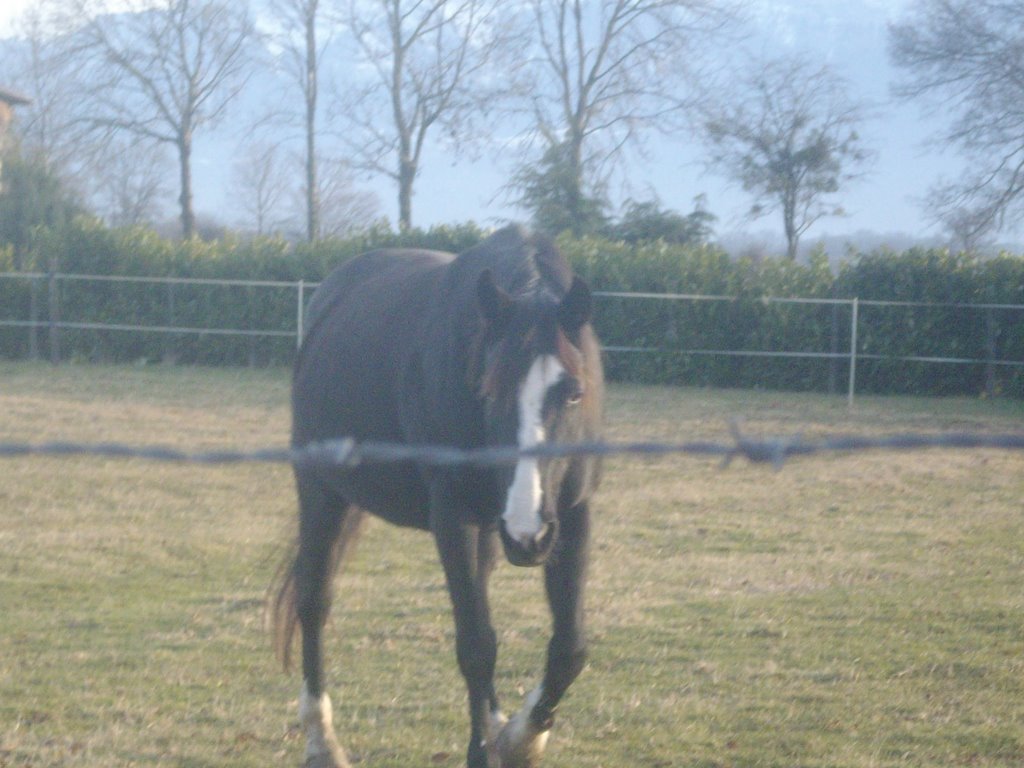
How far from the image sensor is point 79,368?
17.5 m

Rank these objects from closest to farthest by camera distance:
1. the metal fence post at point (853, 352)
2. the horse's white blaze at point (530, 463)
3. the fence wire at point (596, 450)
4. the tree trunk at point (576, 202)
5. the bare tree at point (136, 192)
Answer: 1. the fence wire at point (596, 450)
2. the horse's white blaze at point (530, 463)
3. the metal fence post at point (853, 352)
4. the tree trunk at point (576, 202)
5. the bare tree at point (136, 192)

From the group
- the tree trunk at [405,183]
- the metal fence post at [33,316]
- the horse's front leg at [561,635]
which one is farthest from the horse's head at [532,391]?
the tree trunk at [405,183]

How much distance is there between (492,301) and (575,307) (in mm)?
219

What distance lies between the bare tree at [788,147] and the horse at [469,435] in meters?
24.0

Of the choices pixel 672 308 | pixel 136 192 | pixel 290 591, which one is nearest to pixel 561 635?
pixel 290 591

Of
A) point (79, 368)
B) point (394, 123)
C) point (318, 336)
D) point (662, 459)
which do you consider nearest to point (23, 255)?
point (79, 368)

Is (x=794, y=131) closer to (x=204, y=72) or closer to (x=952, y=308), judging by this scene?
(x=952, y=308)

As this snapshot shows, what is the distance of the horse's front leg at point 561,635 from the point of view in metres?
3.30

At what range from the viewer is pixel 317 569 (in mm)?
4066

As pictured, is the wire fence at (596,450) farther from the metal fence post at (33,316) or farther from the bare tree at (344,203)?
the bare tree at (344,203)

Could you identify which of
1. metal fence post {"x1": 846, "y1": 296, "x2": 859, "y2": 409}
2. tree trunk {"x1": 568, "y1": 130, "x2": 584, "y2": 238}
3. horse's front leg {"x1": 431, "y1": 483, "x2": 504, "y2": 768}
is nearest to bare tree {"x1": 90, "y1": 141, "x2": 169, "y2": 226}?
tree trunk {"x1": 568, "y1": 130, "x2": 584, "y2": 238}

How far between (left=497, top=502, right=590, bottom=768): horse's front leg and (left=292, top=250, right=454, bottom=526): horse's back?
555 millimetres

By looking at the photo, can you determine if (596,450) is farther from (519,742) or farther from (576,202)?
(576,202)

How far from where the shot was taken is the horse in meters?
2.76
